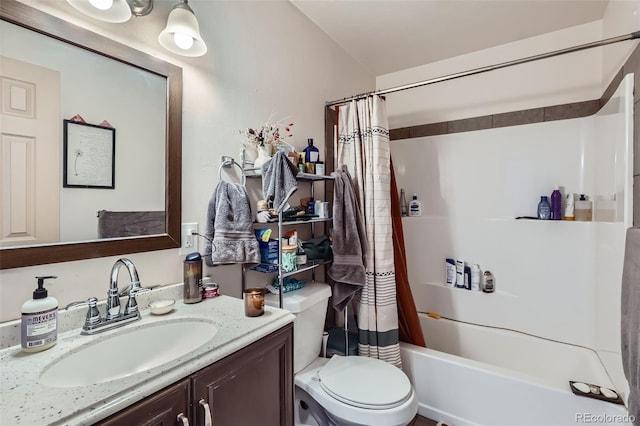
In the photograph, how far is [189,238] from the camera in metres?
1.28

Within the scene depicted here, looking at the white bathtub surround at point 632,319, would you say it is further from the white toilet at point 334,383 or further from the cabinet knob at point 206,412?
the cabinet knob at point 206,412

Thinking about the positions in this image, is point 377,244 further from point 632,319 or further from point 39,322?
point 39,322

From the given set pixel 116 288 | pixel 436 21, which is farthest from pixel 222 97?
pixel 436 21

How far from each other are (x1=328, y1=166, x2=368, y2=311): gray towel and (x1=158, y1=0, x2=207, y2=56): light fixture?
1.00 metres

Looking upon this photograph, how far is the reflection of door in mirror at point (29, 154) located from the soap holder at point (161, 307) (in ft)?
1.22

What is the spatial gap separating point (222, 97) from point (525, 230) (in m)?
2.28

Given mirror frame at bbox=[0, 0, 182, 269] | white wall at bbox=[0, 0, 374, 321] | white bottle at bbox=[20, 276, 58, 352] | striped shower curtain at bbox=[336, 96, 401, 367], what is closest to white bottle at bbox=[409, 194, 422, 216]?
striped shower curtain at bbox=[336, 96, 401, 367]

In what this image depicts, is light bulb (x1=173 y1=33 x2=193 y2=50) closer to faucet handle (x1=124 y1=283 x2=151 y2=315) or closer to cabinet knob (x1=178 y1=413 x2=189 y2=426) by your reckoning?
faucet handle (x1=124 y1=283 x2=151 y2=315)

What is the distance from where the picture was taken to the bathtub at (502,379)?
143cm

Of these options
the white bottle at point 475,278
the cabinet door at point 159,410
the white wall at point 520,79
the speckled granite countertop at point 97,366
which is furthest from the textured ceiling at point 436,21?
the cabinet door at point 159,410

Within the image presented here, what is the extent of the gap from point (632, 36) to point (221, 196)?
Result: 1.97 meters

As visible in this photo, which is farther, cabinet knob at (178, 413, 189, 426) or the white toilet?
the white toilet

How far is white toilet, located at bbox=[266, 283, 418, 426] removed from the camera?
1223mm

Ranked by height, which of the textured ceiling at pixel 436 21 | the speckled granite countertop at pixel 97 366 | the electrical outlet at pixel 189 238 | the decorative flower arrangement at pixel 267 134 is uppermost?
the textured ceiling at pixel 436 21
